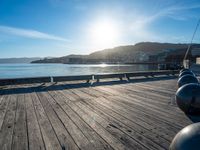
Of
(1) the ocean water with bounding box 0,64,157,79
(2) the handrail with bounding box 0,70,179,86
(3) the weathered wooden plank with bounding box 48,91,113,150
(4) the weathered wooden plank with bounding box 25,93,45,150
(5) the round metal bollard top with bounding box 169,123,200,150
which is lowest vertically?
(1) the ocean water with bounding box 0,64,157,79

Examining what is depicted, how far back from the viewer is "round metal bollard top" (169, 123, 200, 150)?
6.85 feet

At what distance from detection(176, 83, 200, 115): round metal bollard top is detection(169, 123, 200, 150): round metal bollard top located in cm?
275

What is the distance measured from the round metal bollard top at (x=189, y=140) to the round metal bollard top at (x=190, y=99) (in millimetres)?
2747

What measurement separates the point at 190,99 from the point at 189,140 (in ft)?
9.82

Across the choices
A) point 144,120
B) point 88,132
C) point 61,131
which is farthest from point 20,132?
point 144,120

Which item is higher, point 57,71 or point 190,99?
point 190,99

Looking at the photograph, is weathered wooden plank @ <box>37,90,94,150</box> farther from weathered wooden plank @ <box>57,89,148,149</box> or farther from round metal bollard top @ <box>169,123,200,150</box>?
round metal bollard top @ <box>169,123,200,150</box>

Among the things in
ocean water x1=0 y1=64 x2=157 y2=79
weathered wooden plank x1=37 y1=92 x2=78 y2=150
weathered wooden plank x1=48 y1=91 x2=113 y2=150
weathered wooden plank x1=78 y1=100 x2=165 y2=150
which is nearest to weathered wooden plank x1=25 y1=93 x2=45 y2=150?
weathered wooden plank x1=37 y1=92 x2=78 y2=150

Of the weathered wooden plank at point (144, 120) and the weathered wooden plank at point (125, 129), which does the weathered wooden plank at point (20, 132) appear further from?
the weathered wooden plank at point (144, 120)

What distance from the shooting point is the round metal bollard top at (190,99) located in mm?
4716

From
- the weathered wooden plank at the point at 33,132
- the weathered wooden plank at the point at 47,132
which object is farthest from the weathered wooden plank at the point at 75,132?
the weathered wooden plank at the point at 33,132

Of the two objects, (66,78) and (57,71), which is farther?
(57,71)

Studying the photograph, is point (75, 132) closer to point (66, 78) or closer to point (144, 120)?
point (144, 120)

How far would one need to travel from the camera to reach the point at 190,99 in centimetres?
478
